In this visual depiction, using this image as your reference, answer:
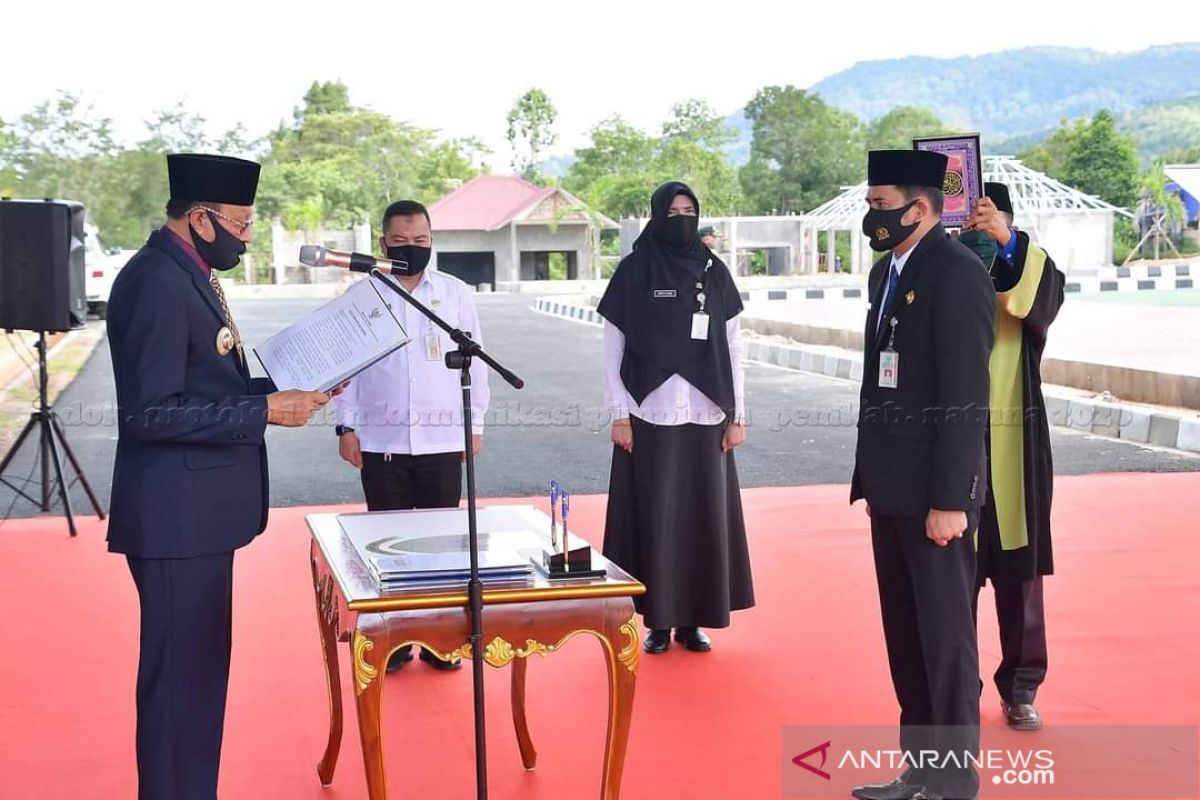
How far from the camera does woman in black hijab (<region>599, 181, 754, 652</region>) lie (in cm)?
456

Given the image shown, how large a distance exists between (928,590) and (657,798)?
0.89m

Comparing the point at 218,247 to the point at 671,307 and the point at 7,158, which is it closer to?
the point at 671,307

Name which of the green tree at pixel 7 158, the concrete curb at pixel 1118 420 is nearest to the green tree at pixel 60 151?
the green tree at pixel 7 158

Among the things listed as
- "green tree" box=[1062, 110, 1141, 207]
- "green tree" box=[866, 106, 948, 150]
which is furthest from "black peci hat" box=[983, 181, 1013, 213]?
"green tree" box=[866, 106, 948, 150]

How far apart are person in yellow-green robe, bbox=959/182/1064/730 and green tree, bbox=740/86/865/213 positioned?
36967 mm

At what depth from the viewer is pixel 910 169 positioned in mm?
3168

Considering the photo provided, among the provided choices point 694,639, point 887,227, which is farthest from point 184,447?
point 694,639

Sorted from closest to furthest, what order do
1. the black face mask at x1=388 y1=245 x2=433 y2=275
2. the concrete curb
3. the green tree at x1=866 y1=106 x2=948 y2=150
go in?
1. the black face mask at x1=388 y1=245 x2=433 y2=275
2. the concrete curb
3. the green tree at x1=866 y1=106 x2=948 y2=150

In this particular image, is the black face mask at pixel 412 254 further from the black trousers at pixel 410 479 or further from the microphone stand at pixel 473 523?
the microphone stand at pixel 473 523

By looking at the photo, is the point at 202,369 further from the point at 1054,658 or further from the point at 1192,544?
the point at 1192,544

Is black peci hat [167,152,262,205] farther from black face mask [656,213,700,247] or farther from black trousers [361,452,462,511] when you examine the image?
black face mask [656,213,700,247]

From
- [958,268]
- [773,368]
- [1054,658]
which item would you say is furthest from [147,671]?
[773,368]

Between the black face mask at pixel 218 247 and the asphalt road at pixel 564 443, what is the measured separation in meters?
4.94

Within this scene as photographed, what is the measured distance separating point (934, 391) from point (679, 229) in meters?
1.58
